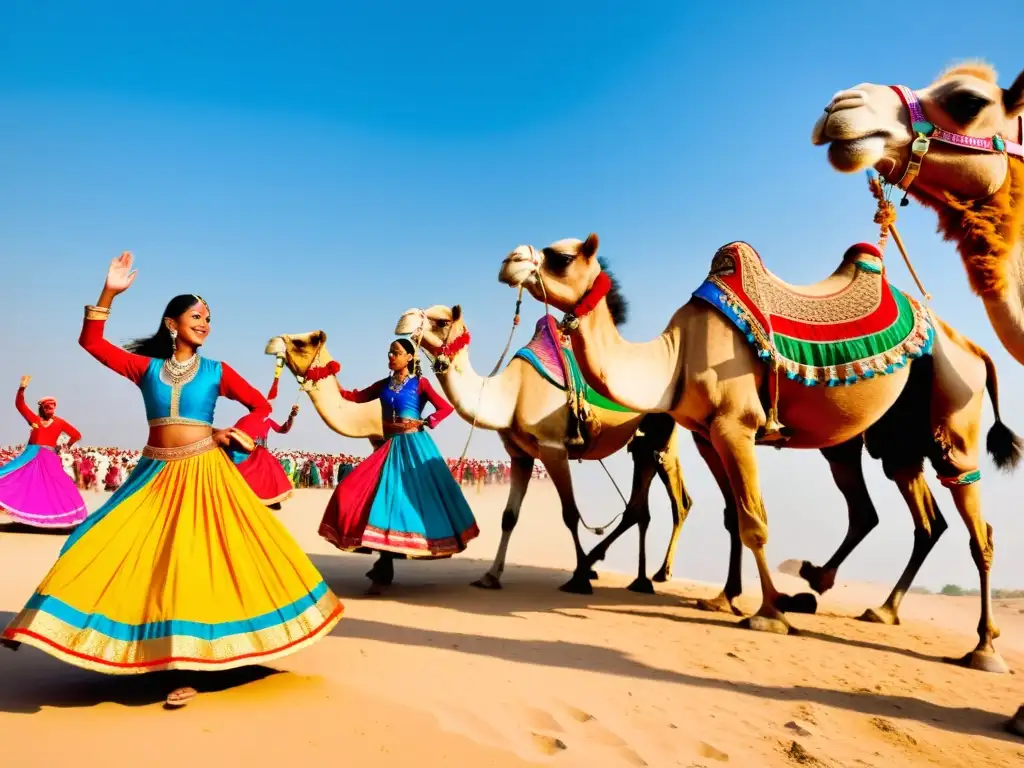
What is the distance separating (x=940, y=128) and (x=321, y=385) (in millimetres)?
5825

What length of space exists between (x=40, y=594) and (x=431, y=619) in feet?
10.2

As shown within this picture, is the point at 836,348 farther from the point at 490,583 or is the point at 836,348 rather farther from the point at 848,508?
the point at 490,583

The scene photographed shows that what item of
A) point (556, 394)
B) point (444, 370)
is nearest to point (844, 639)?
point (556, 394)

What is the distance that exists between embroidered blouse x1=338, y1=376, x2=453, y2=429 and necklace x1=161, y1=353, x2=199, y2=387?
349 centimetres

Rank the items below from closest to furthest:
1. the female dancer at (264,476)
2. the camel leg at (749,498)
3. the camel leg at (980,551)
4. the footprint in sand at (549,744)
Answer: the footprint in sand at (549,744)
the camel leg at (980,551)
the camel leg at (749,498)
the female dancer at (264,476)

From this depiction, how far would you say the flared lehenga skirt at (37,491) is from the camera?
38.9ft

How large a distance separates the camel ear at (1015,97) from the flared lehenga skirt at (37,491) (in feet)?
44.7

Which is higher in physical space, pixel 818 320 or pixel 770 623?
pixel 818 320

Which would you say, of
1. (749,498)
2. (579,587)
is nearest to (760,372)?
(749,498)

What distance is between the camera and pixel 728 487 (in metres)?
7.04

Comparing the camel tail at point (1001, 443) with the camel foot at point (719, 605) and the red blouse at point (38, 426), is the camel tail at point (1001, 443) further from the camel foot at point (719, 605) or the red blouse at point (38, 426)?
the red blouse at point (38, 426)

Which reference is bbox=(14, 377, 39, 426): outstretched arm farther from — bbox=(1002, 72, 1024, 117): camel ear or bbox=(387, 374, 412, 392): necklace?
bbox=(1002, 72, 1024, 117): camel ear

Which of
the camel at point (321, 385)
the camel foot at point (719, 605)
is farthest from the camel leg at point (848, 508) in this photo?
the camel at point (321, 385)

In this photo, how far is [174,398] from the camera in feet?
13.4
